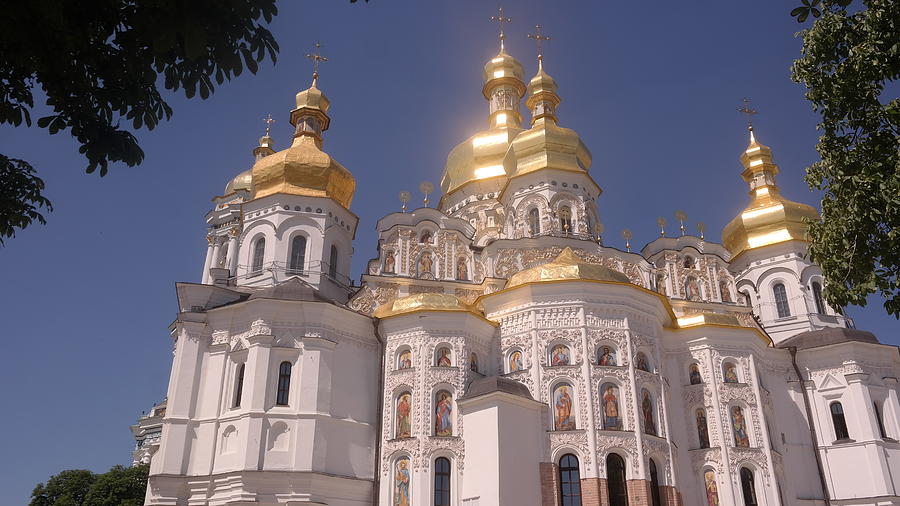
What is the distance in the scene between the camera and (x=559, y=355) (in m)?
21.3

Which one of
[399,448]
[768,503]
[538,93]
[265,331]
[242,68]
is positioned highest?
[538,93]

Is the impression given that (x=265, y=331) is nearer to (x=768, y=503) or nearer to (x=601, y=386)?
(x=601, y=386)

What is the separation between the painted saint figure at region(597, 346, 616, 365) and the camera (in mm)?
21156

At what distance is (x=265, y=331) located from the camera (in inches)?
845

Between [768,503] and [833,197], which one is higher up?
[833,197]

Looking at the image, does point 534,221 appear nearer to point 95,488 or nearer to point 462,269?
point 462,269

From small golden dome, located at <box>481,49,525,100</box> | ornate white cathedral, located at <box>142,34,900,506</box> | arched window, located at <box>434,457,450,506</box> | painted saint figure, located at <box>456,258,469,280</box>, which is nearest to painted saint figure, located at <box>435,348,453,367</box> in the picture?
ornate white cathedral, located at <box>142,34,900,506</box>

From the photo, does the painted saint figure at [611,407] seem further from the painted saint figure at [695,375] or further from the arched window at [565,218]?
the arched window at [565,218]

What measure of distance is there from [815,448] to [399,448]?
14844 mm

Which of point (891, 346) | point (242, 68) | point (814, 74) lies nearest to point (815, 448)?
point (891, 346)

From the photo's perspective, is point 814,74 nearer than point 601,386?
Yes

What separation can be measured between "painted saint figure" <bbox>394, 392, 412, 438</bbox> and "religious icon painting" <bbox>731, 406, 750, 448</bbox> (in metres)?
9.69

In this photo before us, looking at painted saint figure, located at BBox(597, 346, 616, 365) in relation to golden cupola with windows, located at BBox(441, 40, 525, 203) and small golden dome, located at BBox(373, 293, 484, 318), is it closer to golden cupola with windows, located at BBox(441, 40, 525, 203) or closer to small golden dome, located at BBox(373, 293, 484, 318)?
small golden dome, located at BBox(373, 293, 484, 318)

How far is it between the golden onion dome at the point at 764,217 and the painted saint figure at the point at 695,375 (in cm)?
1034
